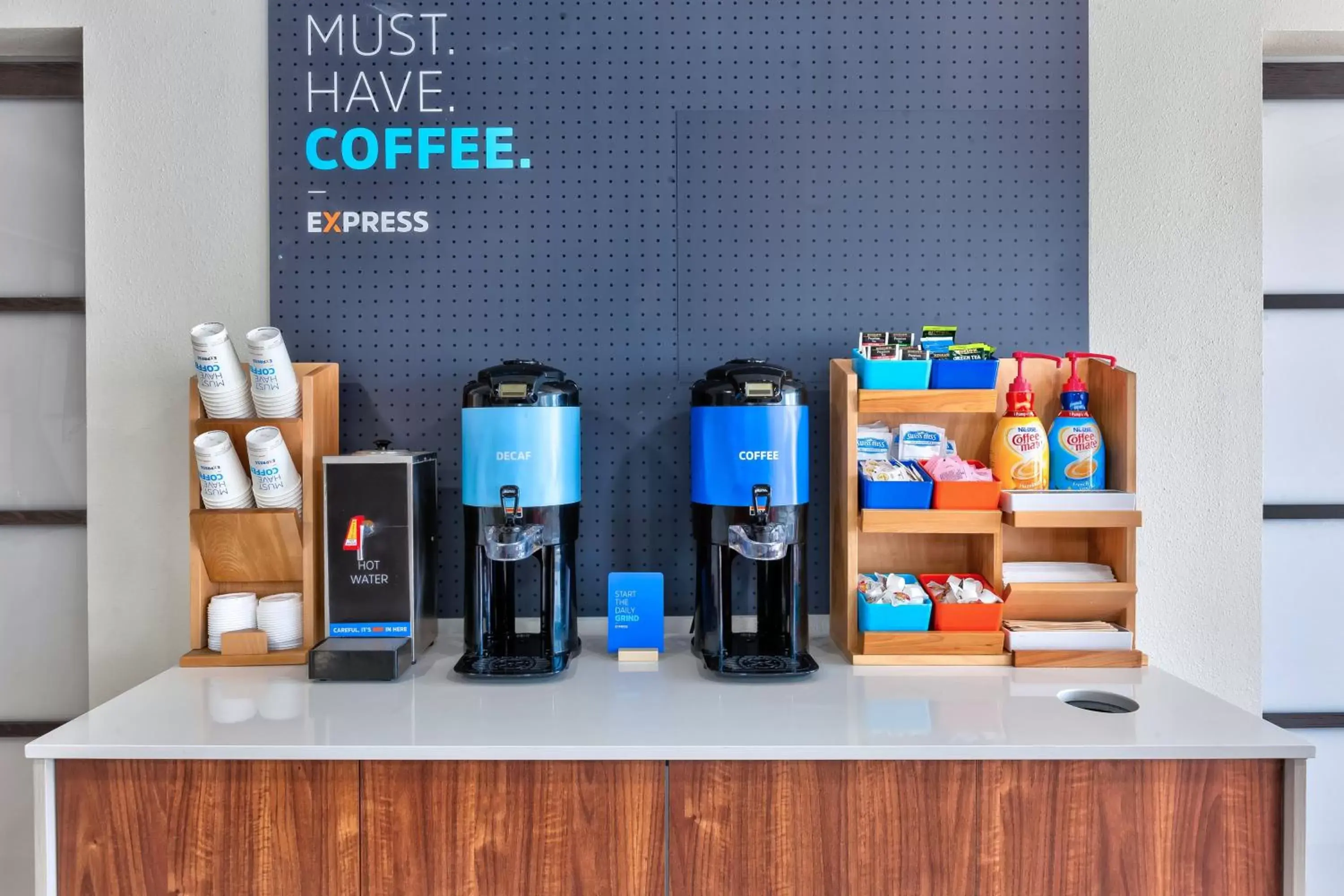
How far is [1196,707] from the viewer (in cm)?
145

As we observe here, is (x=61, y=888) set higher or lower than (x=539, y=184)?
lower

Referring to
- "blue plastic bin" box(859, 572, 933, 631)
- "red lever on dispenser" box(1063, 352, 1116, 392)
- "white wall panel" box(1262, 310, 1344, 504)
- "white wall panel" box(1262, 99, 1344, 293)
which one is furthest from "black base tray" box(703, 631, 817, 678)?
"white wall panel" box(1262, 99, 1344, 293)

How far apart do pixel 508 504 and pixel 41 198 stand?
1669 millimetres

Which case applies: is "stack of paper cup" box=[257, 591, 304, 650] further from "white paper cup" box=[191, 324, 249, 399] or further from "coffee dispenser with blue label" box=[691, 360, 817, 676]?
"coffee dispenser with blue label" box=[691, 360, 817, 676]

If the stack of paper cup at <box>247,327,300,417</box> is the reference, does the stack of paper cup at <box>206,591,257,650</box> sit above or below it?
below

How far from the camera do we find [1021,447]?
181cm

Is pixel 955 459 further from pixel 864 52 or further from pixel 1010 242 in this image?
pixel 864 52

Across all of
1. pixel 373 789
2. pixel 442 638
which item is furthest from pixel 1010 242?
pixel 373 789

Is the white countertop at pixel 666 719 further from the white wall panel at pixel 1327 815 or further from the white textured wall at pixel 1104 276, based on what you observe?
the white wall panel at pixel 1327 815

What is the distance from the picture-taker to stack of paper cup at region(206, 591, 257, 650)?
1.76 metres

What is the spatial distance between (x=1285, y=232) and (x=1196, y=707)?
146 centimetres

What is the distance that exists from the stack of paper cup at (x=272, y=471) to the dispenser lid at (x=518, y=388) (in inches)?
16.5

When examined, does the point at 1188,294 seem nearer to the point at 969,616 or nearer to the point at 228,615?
the point at 969,616

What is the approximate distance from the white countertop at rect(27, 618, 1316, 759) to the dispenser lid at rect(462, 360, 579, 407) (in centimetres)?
56
